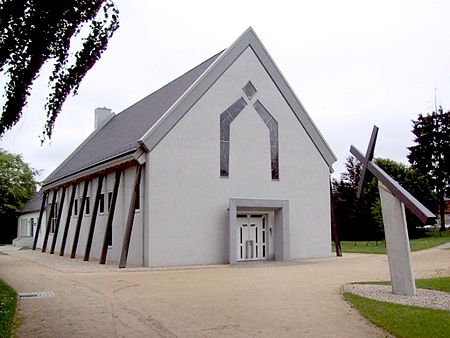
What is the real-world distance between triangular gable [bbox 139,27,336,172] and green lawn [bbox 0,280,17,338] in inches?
385

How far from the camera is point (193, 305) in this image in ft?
33.4

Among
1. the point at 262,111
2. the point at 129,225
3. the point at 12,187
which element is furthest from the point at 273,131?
the point at 12,187

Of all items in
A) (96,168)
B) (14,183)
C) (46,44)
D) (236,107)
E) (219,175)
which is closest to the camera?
(46,44)

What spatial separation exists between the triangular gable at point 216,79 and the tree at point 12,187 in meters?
33.4

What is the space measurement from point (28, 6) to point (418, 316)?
759 centimetres

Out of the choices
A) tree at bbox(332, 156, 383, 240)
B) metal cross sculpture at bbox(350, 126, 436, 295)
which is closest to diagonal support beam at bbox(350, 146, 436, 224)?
metal cross sculpture at bbox(350, 126, 436, 295)

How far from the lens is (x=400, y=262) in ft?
37.2

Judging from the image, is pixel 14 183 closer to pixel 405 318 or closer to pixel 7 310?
pixel 7 310

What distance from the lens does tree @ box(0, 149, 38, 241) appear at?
49844mm

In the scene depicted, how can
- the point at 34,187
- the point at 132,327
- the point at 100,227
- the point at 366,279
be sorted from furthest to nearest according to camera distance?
the point at 34,187 < the point at 100,227 < the point at 366,279 < the point at 132,327

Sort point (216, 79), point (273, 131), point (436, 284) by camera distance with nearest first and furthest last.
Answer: point (436, 284), point (216, 79), point (273, 131)

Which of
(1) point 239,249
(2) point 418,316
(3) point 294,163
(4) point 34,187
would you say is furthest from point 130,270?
(4) point 34,187

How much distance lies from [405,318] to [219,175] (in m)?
15.0

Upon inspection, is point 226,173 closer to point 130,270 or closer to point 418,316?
point 130,270
